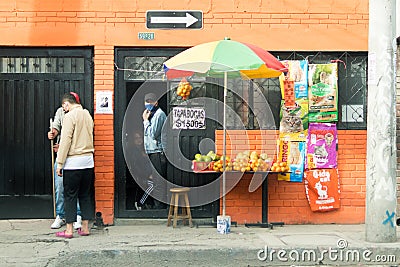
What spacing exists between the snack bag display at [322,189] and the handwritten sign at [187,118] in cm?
173

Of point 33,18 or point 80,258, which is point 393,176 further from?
point 33,18

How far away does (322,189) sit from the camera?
9.62 metres

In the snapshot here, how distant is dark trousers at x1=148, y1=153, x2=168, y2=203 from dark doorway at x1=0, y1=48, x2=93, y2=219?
3.97 feet

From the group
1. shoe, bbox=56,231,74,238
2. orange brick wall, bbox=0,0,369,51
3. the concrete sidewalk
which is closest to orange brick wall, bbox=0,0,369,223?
orange brick wall, bbox=0,0,369,51

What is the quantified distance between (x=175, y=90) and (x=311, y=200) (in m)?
2.56

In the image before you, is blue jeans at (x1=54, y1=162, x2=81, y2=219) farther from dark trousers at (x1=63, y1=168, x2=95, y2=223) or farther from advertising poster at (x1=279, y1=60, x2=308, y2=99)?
advertising poster at (x1=279, y1=60, x2=308, y2=99)

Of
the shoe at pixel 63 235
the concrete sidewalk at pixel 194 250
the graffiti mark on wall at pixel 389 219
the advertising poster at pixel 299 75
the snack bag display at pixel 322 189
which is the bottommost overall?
the concrete sidewalk at pixel 194 250

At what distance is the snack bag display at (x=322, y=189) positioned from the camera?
380 inches

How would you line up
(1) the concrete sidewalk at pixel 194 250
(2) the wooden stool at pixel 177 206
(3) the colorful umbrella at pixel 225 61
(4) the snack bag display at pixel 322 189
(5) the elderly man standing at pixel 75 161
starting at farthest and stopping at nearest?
(4) the snack bag display at pixel 322 189 → (2) the wooden stool at pixel 177 206 → (5) the elderly man standing at pixel 75 161 → (3) the colorful umbrella at pixel 225 61 → (1) the concrete sidewalk at pixel 194 250

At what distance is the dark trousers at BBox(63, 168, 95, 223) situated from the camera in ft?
27.7

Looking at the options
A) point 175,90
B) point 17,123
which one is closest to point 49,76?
point 17,123

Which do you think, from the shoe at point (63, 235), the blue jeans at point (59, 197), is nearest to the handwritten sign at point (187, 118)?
the blue jeans at point (59, 197)

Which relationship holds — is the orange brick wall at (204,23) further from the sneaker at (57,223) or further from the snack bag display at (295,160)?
the sneaker at (57,223)

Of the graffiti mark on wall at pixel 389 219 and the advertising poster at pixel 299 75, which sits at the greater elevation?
the advertising poster at pixel 299 75
